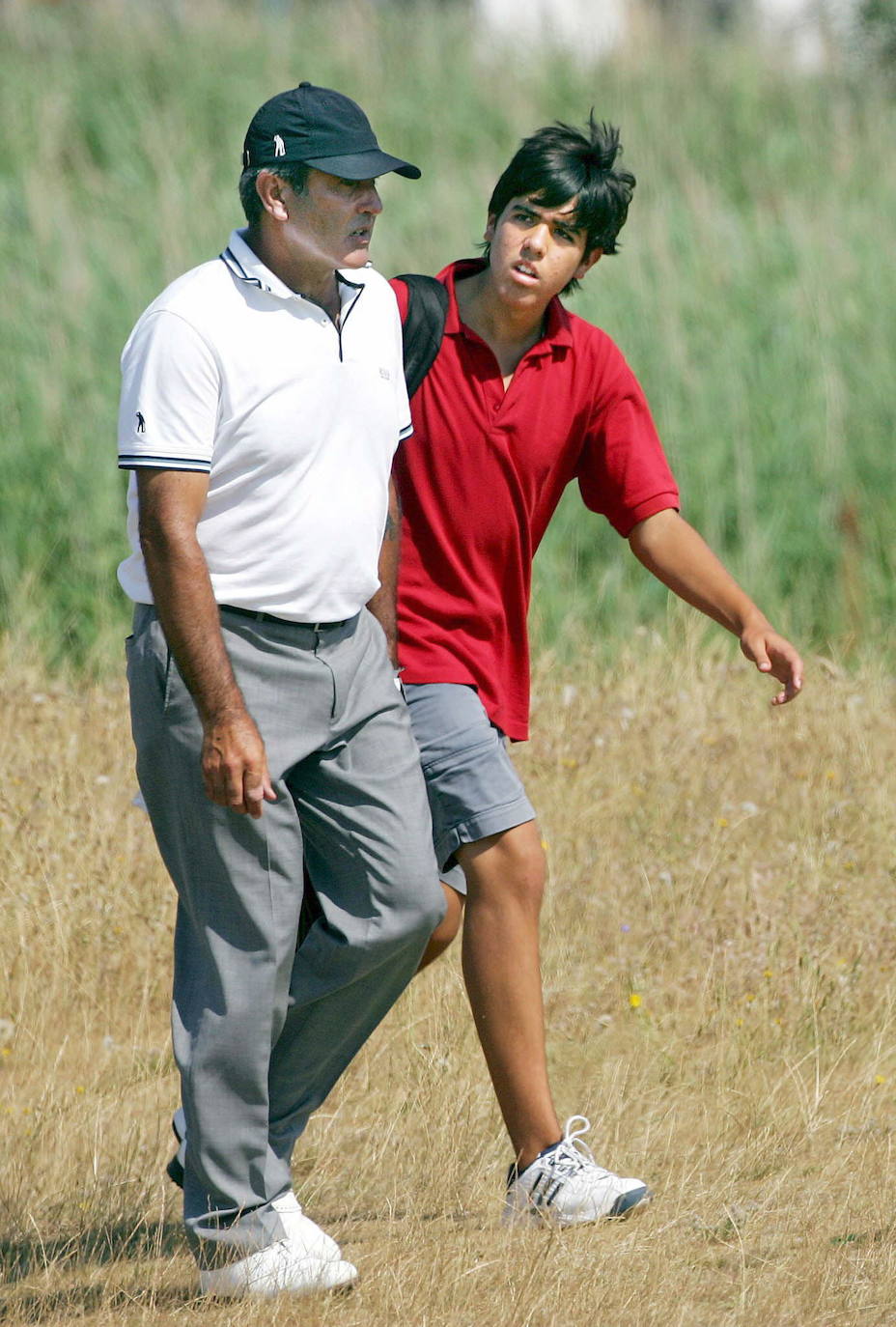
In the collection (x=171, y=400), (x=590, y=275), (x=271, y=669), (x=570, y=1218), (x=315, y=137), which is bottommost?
(x=570, y=1218)

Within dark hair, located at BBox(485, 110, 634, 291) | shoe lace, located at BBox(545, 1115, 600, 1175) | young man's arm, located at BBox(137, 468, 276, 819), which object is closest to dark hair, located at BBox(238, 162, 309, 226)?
young man's arm, located at BBox(137, 468, 276, 819)

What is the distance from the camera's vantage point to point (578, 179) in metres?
3.85

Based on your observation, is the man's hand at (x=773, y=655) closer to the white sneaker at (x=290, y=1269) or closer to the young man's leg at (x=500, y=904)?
the young man's leg at (x=500, y=904)

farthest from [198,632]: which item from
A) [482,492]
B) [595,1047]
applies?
[595,1047]

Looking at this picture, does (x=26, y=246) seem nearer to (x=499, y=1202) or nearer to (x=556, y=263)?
(x=556, y=263)

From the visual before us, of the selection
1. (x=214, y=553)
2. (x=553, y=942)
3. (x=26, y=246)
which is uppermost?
(x=26, y=246)

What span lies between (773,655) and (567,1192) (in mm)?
1189

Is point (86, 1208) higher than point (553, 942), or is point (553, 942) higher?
point (553, 942)

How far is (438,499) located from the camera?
385cm


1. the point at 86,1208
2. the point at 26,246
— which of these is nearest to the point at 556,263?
the point at 86,1208

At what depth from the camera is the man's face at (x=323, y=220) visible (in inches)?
125

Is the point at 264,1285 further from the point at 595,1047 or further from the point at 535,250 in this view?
the point at 535,250

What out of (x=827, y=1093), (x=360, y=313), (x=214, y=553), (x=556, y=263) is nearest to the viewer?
(x=214, y=553)

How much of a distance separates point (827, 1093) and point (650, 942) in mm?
755
